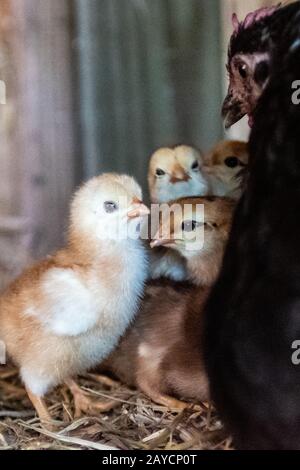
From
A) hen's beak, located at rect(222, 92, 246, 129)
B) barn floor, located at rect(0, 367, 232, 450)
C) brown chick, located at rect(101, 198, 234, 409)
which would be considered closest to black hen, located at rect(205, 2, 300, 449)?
barn floor, located at rect(0, 367, 232, 450)

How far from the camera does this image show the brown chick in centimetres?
118

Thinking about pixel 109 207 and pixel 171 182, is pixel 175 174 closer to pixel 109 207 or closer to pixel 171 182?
pixel 171 182

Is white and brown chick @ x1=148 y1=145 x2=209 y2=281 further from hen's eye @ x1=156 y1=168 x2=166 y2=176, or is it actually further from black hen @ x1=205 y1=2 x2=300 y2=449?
black hen @ x1=205 y1=2 x2=300 y2=449

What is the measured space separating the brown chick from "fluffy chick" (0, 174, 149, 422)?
1.6 inches

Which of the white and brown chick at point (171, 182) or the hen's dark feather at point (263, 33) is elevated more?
the hen's dark feather at point (263, 33)

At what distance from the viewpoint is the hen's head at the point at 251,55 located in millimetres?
1159

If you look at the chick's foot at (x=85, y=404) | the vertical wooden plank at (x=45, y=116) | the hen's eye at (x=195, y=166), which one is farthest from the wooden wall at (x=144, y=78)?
the chick's foot at (x=85, y=404)

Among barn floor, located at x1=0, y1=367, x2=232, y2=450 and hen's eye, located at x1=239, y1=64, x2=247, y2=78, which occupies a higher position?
hen's eye, located at x1=239, y1=64, x2=247, y2=78

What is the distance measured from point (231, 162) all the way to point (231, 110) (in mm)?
106

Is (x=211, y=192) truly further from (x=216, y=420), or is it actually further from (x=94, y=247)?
(x=216, y=420)

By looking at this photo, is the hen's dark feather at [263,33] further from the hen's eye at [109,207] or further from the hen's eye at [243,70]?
the hen's eye at [109,207]

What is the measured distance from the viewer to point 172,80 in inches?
58.2

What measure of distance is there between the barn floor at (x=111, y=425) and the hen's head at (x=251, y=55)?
48 centimetres

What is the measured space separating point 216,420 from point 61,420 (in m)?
0.29
